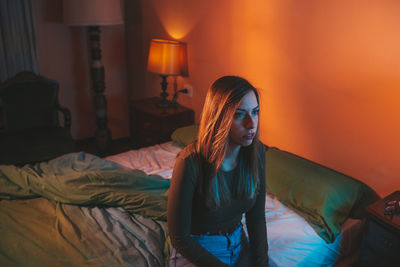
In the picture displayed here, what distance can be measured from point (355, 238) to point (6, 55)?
316 centimetres

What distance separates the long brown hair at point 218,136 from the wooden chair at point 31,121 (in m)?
1.94

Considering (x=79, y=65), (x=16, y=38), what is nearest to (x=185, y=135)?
(x=79, y=65)

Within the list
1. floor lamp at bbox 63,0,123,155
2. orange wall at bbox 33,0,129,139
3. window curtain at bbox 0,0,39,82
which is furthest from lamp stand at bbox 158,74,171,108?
window curtain at bbox 0,0,39,82

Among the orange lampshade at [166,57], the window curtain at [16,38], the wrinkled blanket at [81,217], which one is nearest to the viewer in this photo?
the wrinkled blanket at [81,217]

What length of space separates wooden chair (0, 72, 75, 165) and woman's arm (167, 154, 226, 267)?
1.89 metres

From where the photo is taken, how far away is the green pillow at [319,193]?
159 centimetres

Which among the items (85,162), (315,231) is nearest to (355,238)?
(315,231)

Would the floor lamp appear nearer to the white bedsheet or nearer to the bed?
the bed

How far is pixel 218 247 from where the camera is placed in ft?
3.80

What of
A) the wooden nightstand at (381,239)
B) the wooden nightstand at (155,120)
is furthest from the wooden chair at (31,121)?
the wooden nightstand at (381,239)

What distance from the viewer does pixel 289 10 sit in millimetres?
1964

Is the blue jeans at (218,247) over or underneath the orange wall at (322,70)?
underneath

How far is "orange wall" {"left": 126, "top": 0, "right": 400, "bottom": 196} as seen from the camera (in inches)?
63.8

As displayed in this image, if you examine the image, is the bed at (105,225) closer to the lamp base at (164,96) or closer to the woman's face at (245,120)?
the woman's face at (245,120)
